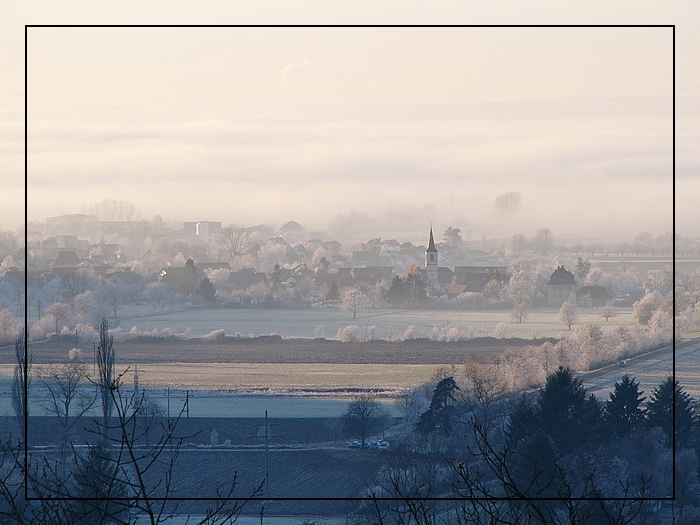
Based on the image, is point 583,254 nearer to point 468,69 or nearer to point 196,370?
point 468,69

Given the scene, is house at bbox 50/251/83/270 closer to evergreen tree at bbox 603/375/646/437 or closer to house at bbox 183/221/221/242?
house at bbox 183/221/221/242

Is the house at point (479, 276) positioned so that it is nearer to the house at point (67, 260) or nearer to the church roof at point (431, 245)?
the church roof at point (431, 245)

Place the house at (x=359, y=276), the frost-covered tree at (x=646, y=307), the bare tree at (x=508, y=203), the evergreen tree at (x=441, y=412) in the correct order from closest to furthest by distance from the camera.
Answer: the house at (x=359, y=276) < the bare tree at (x=508, y=203) < the evergreen tree at (x=441, y=412) < the frost-covered tree at (x=646, y=307)

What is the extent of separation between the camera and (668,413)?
1051 centimetres

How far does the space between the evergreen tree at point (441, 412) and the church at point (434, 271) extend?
197cm

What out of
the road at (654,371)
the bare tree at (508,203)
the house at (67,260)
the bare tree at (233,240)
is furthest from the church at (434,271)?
the house at (67,260)

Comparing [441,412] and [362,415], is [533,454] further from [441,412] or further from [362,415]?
[362,415]

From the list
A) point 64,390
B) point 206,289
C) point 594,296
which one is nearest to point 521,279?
point 594,296

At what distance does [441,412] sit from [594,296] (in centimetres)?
294

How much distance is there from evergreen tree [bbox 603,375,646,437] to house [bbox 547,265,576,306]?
4.81 feet

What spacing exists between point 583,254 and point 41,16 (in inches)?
303

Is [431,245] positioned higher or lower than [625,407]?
higher

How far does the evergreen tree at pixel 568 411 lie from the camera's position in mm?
10203

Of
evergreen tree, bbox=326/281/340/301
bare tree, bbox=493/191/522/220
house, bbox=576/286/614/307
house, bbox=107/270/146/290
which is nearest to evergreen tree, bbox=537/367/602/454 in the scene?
house, bbox=576/286/614/307
